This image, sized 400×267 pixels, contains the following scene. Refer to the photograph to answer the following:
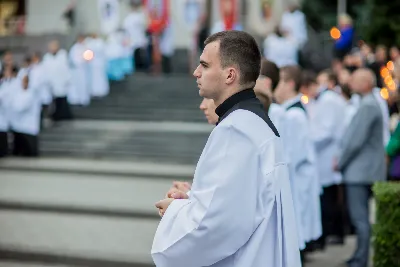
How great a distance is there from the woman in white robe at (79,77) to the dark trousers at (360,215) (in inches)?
442

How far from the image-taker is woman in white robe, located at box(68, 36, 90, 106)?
18.8m

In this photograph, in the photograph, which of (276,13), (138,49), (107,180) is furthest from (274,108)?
(276,13)

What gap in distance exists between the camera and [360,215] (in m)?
8.34

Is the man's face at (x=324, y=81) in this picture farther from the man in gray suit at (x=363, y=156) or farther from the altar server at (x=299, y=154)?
the altar server at (x=299, y=154)

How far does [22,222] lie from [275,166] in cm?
692

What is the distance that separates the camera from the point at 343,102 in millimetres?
10547

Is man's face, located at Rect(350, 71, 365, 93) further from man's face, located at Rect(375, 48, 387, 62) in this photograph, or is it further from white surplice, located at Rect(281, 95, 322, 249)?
man's face, located at Rect(375, 48, 387, 62)

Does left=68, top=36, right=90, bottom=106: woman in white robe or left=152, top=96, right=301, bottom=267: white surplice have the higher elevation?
left=68, top=36, right=90, bottom=106: woman in white robe

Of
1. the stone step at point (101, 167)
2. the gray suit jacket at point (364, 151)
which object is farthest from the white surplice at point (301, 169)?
the stone step at point (101, 167)

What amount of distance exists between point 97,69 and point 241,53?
16.3 meters

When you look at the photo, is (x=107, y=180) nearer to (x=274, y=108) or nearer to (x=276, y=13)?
(x=274, y=108)

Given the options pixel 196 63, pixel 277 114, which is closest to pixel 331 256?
pixel 277 114

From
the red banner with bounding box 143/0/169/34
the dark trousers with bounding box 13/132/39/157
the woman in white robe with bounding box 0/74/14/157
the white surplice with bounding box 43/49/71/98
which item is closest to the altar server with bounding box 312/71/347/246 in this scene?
the dark trousers with bounding box 13/132/39/157

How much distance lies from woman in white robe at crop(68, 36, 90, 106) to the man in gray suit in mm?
11199
